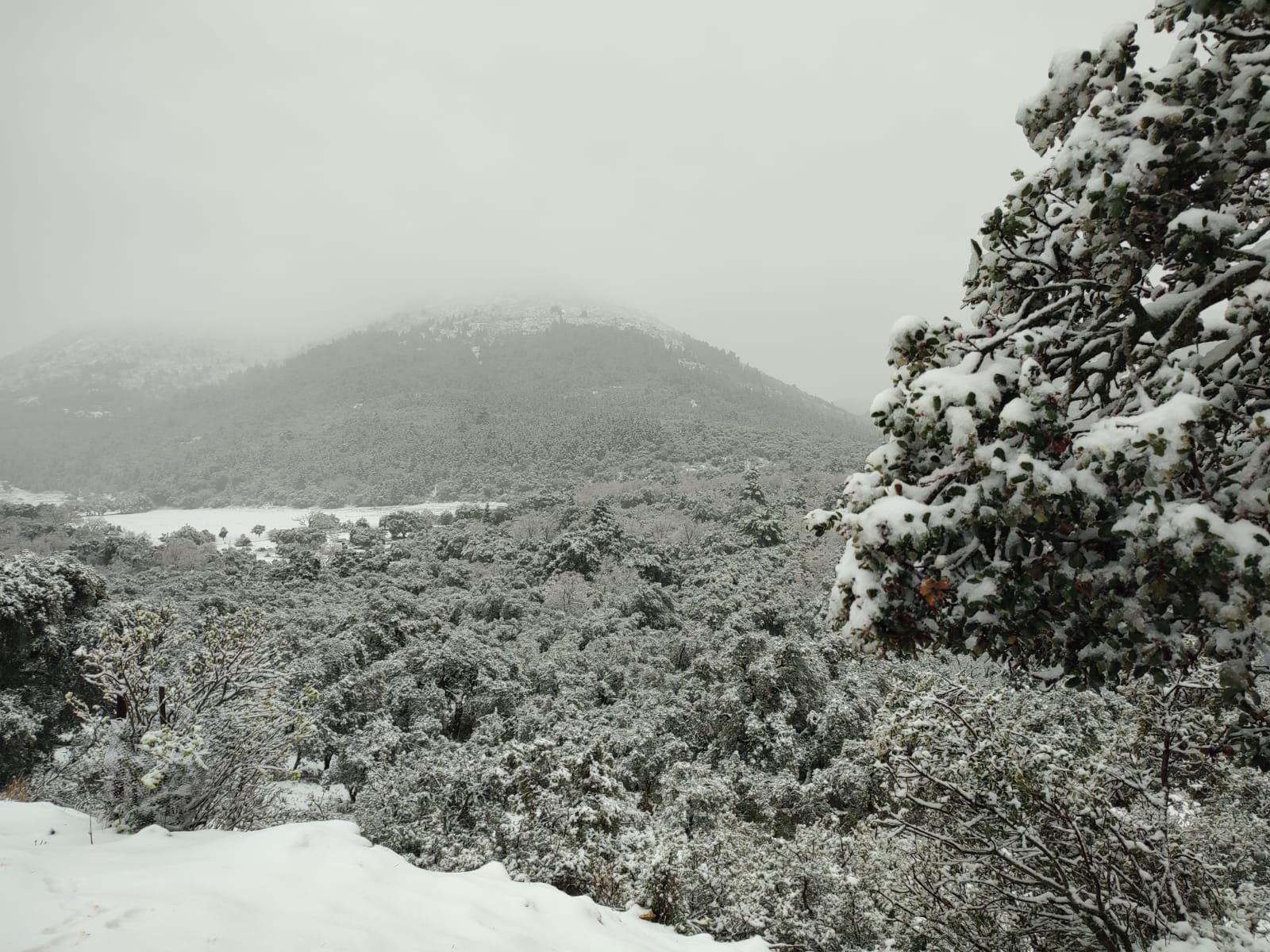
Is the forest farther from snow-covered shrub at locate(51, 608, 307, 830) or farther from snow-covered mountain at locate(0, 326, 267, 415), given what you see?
snow-covered mountain at locate(0, 326, 267, 415)

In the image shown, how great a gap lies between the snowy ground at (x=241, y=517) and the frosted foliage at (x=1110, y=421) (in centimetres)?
4860

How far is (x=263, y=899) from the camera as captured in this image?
3.43 meters

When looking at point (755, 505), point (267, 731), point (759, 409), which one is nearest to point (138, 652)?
point (267, 731)

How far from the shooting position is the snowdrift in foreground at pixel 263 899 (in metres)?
2.95

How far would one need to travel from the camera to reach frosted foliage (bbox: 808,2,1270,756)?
86.0 inches

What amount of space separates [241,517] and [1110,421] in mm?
68934

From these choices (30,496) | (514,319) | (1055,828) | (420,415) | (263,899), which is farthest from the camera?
(514,319)

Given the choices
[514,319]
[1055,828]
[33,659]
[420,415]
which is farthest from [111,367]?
[1055,828]

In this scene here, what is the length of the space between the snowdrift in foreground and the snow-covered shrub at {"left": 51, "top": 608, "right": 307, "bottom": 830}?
738 mm

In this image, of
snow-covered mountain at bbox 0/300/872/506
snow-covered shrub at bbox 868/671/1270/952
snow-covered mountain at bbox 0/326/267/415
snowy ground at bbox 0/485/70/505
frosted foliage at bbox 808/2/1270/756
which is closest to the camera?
frosted foliage at bbox 808/2/1270/756

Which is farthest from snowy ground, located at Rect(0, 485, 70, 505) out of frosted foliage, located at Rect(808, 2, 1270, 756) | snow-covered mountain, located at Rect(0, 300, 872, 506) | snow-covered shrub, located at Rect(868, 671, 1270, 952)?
frosted foliage, located at Rect(808, 2, 1270, 756)

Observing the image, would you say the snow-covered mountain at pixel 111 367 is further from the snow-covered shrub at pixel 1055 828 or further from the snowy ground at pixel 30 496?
the snow-covered shrub at pixel 1055 828

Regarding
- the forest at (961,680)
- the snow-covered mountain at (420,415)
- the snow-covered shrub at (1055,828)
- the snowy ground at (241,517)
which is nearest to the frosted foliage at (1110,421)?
the forest at (961,680)

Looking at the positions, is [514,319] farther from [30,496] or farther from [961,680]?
[961,680]
